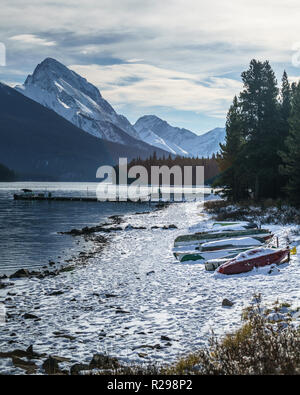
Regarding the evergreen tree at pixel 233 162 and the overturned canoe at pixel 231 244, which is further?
the evergreen tree at pixel 233 162

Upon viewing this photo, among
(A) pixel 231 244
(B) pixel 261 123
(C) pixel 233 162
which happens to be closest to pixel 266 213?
(B) pixel 261 123

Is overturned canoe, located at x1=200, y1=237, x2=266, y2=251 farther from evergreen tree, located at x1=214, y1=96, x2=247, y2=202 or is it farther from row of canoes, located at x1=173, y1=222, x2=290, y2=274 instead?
evergreen tree, located at x1=214, y1=96, x2=247, y2=202

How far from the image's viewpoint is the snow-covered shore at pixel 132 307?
9117mm

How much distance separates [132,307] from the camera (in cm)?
1217

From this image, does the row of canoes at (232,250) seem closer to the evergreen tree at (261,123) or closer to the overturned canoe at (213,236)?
the overturned canoe at (213,236)

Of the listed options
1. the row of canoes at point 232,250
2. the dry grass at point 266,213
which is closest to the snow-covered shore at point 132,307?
the row of canoes at point 232,250

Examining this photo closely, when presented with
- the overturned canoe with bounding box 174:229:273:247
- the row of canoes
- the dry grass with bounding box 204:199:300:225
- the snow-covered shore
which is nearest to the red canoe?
the row of canoes

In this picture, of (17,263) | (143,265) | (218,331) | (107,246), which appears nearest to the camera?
(218,331)

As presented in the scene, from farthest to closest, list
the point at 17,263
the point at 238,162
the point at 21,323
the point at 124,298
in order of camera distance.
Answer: the point at 238,162, the point at 17,263, the point at 124,298, the point at 21,323

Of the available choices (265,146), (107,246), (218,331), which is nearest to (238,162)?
(265,146)

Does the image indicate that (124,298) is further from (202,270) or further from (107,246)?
(107,246)
